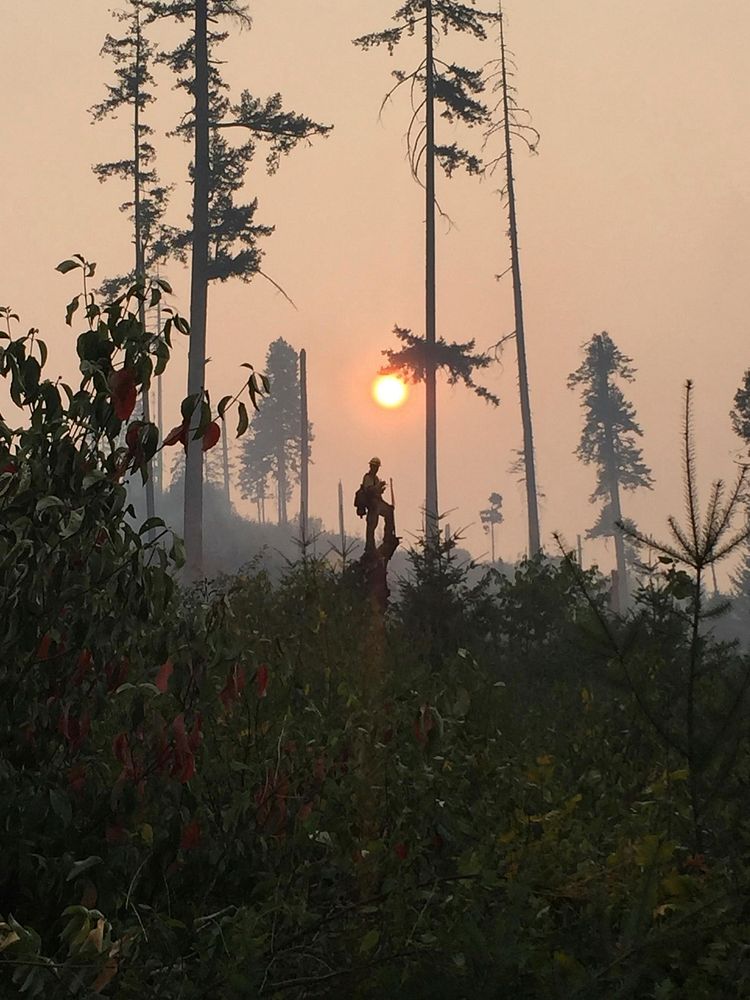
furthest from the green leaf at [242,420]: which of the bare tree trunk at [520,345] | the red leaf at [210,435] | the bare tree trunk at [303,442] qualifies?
the bare tree trunk at [303,442]

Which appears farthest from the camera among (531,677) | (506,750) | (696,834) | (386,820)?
(531,677)

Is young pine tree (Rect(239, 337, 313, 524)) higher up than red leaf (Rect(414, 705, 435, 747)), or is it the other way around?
young pine tree (Rect(239, 337, 313, 524))

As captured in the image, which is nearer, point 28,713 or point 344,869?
point 28,713

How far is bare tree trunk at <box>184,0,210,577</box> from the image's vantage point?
2564cm

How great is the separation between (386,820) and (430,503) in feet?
82.3

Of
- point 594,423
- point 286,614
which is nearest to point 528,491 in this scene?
point 286,614

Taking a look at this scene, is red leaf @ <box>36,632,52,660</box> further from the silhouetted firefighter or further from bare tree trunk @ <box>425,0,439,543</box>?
bare tree trunk @ <box>425,0,439,543</box>

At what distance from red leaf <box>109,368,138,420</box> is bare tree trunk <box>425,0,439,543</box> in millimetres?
26146

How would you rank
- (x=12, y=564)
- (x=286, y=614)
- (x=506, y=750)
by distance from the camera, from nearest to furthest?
(x=12, y=564) → (x=506, y=750) → (x=286, y=614)

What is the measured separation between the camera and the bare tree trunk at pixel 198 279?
25.6m

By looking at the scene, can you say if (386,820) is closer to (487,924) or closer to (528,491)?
(487,924)

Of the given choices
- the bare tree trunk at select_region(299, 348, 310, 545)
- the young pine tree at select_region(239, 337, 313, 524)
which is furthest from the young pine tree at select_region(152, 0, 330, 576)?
the young pine tree at select_region(239, 337, 313, 524)

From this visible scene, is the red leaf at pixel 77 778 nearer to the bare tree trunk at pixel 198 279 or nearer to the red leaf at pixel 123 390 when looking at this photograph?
the red leaf at pixel 123 390

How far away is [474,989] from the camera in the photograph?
349cm
